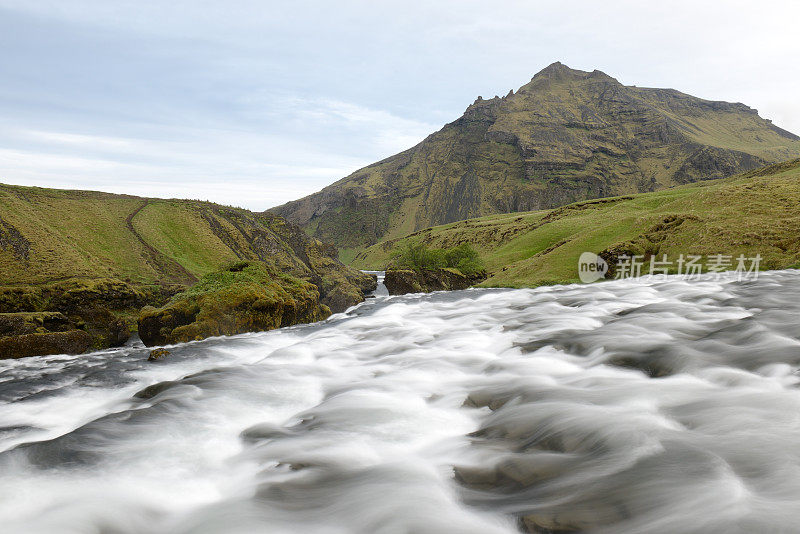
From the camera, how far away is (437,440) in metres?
5.84

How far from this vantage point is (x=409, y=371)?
991 centimetres

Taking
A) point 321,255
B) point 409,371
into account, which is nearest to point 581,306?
point 409,371

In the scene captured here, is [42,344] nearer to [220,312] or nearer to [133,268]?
[220,312]

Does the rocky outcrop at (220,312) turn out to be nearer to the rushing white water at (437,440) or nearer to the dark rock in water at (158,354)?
the dark rock in water at (158,354)

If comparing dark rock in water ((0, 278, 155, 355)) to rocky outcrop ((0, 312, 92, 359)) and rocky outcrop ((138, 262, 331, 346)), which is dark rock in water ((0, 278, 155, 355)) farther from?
rocky outcrop ((138, 262, 331, 346))

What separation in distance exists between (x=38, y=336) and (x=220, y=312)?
7216 mm

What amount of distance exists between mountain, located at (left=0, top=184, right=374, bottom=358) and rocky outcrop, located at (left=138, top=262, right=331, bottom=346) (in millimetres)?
58

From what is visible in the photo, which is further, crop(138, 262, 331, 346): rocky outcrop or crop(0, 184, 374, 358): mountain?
crop(0, 184, 374, 358): mountain

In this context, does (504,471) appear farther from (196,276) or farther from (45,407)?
(196,276)

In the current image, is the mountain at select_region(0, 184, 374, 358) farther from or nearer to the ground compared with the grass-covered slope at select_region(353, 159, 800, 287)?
nearer to the ground

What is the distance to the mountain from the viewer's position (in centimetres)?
1991

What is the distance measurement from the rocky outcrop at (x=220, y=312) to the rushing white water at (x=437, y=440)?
6.66m

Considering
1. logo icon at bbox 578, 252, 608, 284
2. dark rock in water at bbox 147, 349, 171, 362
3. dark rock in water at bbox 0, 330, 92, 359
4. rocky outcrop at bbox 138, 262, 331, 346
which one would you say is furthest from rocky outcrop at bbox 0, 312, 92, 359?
logo icon at bbox 578, 252, 608, 284
